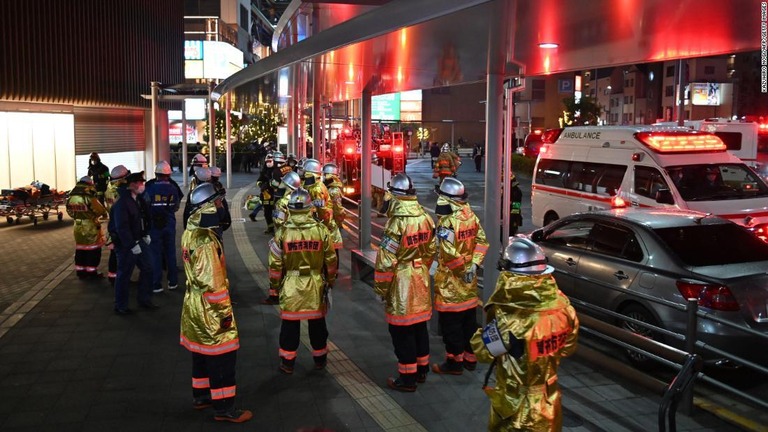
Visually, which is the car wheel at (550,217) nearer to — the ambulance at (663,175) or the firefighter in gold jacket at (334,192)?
the ambulance at (663,175)

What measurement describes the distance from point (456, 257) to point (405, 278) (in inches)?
21.5

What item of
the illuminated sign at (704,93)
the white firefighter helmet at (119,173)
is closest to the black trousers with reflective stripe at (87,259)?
the white firefighter helmet at (119,173)

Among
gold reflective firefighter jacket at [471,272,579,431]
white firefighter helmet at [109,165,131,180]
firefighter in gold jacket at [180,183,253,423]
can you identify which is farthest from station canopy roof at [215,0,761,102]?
white firefighter helmet at [109,165,131,180]

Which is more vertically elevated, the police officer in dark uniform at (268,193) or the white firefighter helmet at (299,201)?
the white firefighter helmet at (299,201)

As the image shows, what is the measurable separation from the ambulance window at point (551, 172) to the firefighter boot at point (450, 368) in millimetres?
7855

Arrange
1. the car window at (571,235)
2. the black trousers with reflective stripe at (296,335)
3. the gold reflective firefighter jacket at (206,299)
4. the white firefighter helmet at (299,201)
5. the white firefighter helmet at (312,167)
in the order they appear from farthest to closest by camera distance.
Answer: the white firefighter helmet at (312,167) < the car window at (571,235) < the black trousers with reflective stripe at (296,335) < the white firefighter helmet at (299,201) < the gold reflective firefighter jacket at (206,299)

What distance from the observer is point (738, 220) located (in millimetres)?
10602

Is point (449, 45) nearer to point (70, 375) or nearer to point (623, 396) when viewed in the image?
point (623, 396)

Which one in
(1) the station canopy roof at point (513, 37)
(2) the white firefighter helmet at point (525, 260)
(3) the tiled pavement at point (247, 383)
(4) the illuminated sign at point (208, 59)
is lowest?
(3) the tiled pavement at point (247, 383)

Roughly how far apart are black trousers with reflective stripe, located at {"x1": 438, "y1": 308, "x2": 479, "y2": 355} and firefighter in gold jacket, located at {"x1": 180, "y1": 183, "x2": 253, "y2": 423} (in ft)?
6.55

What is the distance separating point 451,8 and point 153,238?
6.66 meters

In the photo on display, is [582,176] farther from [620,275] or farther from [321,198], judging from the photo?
[620,275]

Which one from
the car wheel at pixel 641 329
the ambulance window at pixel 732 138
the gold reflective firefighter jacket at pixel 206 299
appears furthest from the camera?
the ambulance window at pixel 732 138

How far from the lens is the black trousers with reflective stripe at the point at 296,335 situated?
6.45m
